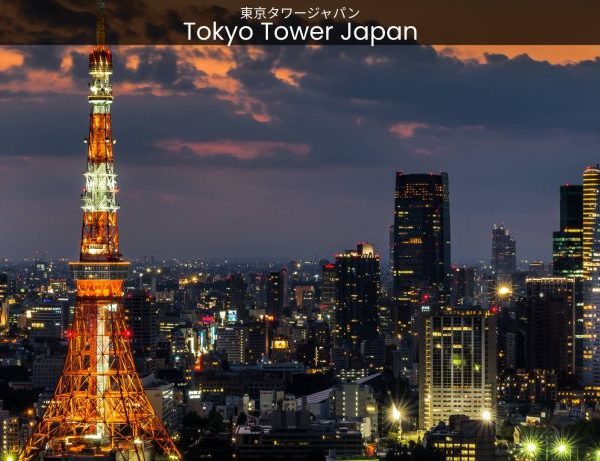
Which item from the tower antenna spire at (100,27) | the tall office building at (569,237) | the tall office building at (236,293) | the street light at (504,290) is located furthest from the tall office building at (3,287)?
the tower antenna spire at (100,27)

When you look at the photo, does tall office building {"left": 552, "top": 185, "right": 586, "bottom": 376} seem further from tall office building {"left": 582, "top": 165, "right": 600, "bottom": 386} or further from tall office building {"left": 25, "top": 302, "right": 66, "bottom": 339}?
tall office building {"left": 25, "top": 302, "right": 66, "bottom": 339}

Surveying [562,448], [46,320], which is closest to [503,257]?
[46,320]

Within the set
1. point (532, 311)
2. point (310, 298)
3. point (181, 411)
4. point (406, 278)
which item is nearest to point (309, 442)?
point (181, 411)

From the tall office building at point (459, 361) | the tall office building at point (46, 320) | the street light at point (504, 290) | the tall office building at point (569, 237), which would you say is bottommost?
the tall office building at point (459, 361)

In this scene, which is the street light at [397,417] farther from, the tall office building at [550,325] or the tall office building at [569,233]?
the tall office building at [569,233]

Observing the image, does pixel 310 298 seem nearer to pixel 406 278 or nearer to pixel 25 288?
pixel 406 278
